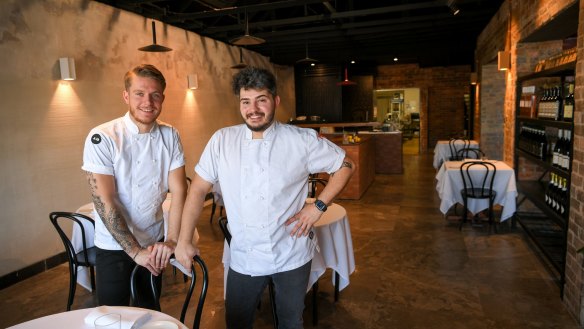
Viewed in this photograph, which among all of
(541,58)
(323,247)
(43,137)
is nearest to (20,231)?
(43,137)

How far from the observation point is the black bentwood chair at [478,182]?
515 cm

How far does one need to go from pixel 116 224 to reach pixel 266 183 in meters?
0.72

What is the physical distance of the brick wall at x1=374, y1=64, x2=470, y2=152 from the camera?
14203 millimetres

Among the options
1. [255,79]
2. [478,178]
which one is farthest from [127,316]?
[478,178]

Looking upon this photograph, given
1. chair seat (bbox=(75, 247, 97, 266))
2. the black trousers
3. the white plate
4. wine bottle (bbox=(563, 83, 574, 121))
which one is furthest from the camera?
wine bottle (bbox=(563, 83, 574, 121))

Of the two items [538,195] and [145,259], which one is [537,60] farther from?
[145,259]

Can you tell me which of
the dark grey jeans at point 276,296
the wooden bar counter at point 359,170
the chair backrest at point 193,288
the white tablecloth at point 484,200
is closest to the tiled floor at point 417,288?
the white tablecloth at point 484,200

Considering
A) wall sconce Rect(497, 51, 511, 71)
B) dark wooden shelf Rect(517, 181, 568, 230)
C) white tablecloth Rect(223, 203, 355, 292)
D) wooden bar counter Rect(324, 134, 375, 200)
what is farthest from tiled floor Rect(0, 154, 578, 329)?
wall sconce Rect(497, 51, 511, 71)

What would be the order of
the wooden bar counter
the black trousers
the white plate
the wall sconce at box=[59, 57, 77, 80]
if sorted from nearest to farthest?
the white plate
the black trousers
the wall sconce at box=[59, 57, 77, 80]
the wooden bar counter

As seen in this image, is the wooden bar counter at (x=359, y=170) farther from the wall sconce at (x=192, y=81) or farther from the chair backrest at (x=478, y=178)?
the wall sconce at (x=192, y=81)

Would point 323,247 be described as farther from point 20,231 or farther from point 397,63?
point 397,63

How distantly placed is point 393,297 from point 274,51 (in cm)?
764

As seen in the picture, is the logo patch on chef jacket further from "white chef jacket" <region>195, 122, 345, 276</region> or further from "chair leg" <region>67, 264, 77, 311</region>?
"chair leg" <region>67, 264, 77, 311</region>

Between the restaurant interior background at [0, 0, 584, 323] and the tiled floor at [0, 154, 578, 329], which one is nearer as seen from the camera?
the tiled floor at [0, 154, 578, 329]
